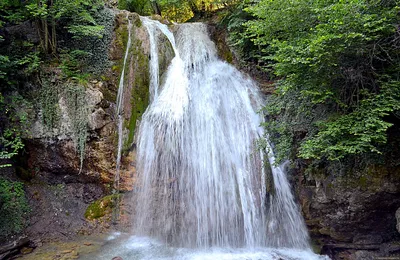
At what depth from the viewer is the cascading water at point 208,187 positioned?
6023 mm

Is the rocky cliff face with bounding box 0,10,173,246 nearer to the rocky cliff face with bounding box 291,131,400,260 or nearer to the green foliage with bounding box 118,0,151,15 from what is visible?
the rocky cliff face with bounding box 291,131,400,260

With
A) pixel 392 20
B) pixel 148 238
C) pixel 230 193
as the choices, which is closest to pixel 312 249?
pixel 230 193

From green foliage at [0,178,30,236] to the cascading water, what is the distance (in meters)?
2.28

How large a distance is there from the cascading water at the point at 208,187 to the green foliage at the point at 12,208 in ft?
7.46

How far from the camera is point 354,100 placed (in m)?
5.03

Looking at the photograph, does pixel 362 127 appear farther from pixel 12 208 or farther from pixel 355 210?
pixel 12 208

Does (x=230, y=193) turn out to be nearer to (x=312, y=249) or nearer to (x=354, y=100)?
(x=312, y=249)

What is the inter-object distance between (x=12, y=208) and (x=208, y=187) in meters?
4.65

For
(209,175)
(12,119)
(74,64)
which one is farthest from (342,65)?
(12,119)

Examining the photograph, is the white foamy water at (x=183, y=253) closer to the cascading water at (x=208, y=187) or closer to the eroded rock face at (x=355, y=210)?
the cascading water at (x=208, y=187)

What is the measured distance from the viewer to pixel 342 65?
4.81 meters

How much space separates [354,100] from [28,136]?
7.65 m

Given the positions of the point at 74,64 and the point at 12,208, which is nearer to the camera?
the point at 12,208

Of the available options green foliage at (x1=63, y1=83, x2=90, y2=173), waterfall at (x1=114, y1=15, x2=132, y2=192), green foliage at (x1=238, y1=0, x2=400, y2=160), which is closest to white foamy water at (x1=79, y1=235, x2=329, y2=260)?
waterfall at (x1=114, y1=15, x2=132, y2=192)
